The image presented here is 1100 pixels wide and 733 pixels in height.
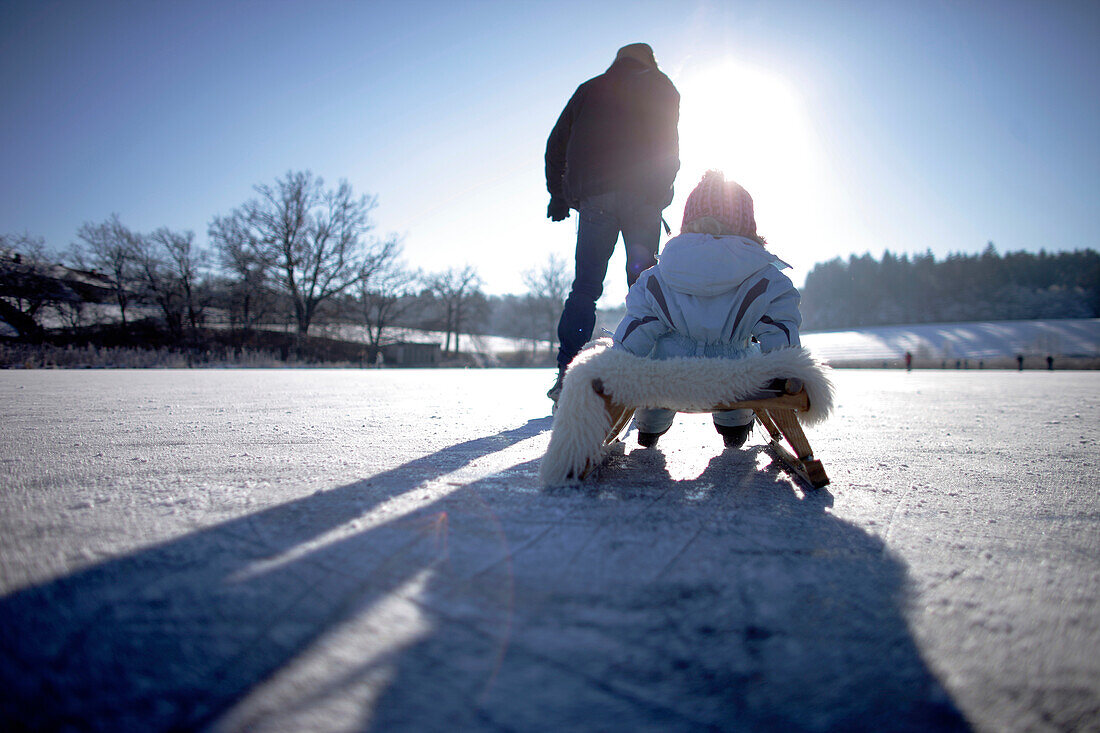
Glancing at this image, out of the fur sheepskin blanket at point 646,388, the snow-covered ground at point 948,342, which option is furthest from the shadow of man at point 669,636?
the snow-covered ground at point 948,342

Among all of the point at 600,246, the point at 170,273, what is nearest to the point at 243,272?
the point at 170,273

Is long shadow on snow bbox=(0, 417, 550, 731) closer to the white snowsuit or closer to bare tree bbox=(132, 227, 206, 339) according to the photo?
the white snowsuit

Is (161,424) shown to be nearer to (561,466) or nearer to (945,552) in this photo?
(561,466)

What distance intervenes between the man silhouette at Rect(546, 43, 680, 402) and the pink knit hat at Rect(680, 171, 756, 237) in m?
0.97

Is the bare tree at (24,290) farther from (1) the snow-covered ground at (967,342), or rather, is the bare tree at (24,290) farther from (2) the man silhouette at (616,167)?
(1) the snow-covered ground at (967,342)

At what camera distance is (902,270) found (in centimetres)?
5153

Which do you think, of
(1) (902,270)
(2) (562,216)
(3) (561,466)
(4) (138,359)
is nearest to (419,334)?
(4) (138,359)

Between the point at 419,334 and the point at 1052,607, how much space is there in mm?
30199

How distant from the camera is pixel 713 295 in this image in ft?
5.61

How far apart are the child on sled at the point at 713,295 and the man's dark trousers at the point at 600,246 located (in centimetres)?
Result: 96

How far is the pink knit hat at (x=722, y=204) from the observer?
5.96 ft

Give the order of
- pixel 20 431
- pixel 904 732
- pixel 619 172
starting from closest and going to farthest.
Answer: pixel 904 732 < pixel 20 431 < pixel 619 172

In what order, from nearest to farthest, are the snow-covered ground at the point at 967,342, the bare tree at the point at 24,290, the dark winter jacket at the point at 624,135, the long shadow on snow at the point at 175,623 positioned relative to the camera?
the long shadow on snow at the point at 175,623
the dark winter jacket at the point at 624,135
the bare tree at the point at 24,290
the snow-covered ground at the point at 967,342

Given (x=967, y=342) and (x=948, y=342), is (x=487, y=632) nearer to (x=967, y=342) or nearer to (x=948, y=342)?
(x=948, y=342)
